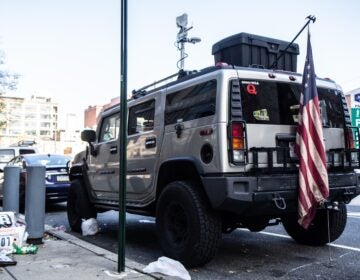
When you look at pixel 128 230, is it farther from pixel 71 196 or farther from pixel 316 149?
pixel 316 149

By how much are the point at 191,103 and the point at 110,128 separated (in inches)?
102

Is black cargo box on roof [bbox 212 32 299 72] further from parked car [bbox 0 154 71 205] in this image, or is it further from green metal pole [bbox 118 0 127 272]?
parked car [bbox 0 154 71 205]

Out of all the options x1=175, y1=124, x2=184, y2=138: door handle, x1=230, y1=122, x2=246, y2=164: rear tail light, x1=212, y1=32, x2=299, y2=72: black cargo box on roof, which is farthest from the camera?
x1=212, y1=32, x2=299, y2=72: black cargo box on roof

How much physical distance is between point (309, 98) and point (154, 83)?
2288mm

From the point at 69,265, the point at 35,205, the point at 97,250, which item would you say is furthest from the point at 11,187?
the point at 69,265

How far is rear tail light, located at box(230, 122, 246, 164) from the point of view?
504cm

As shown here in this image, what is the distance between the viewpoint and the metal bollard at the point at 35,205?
6.73 metres

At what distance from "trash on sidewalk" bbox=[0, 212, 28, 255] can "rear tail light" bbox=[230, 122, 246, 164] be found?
9.62 feet

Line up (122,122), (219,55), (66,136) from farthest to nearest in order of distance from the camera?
(66,136), (219,55), (122,122)

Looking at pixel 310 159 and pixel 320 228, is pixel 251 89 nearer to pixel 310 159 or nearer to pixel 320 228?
pixel 310 159

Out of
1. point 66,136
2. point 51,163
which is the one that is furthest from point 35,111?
point 51,163

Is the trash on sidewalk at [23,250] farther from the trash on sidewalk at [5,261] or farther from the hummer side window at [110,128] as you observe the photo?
the hummer side window at [110,128]

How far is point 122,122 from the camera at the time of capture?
4.98 metres

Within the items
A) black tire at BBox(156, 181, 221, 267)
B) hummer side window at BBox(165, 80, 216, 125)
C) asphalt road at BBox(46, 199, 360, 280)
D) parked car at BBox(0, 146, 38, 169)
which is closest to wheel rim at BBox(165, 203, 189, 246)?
black tire at BBox(156, 181, 221, 267)
